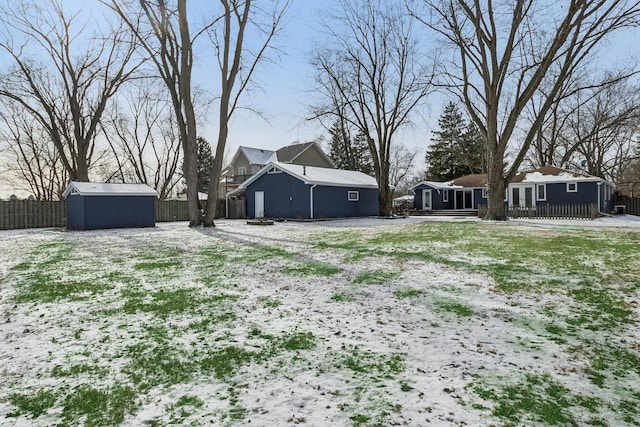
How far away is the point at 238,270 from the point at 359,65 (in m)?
23.9

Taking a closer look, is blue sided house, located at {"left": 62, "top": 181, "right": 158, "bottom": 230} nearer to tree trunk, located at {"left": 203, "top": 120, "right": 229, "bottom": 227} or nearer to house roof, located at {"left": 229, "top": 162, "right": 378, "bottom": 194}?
tree trunk, located at {"left": 203, "top": 120, "right": 229, "bottom": 227}

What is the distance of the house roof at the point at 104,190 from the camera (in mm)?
17481

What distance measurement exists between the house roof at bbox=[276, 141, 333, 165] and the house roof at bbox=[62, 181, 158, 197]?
68.2 ft

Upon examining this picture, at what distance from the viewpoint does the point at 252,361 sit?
10.8 ft

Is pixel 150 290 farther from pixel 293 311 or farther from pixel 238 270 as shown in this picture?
pixel 293 311

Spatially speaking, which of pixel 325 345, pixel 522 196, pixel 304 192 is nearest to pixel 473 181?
pixel 522 196

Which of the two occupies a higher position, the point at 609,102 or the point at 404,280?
the point at 609,102

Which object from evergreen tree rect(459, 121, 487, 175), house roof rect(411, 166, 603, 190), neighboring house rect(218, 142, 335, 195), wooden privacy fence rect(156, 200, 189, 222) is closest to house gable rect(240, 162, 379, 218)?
wooden privacy fence rect(156, 200, 189, 222)

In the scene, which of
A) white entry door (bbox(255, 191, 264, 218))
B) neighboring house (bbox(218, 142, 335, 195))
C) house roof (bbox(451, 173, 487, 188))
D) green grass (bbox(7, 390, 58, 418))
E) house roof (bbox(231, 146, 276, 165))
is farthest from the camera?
house roof (bbox(231, 146, 276, 165))

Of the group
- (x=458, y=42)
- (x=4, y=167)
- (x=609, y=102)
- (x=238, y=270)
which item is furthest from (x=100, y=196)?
(x=609, y=102)

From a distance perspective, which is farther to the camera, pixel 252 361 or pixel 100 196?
pixel 100 196

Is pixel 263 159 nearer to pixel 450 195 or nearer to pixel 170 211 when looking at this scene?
pixel 170 211

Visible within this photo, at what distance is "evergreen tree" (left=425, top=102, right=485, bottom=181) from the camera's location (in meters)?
42.0

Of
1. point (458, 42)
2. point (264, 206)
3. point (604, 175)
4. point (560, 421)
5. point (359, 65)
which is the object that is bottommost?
point (560, 421)
